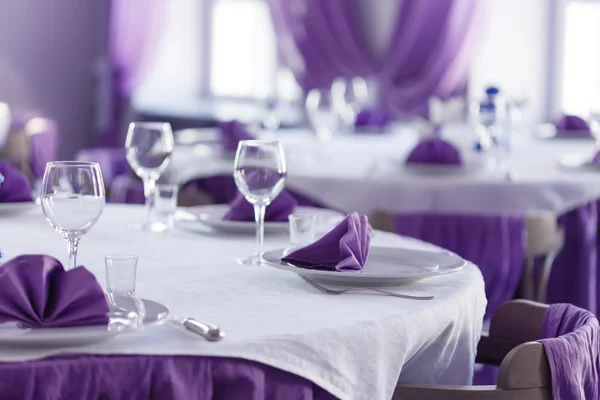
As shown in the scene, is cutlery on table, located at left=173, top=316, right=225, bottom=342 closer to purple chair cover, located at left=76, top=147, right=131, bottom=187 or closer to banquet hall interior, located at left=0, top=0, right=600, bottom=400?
banquet hall interior, located at left=0, top=0, right=600, bottom=400

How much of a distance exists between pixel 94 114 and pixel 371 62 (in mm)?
2922

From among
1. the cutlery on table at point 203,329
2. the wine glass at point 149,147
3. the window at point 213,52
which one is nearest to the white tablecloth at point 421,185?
the wine glass at point 149,147

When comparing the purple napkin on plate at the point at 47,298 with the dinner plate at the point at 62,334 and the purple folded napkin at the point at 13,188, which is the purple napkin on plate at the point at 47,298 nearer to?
the dinner plate at the point at 62,334

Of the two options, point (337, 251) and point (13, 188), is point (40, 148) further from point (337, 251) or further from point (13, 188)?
point (337, 251)

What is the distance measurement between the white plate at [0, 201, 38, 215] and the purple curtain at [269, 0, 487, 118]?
4.80 meters

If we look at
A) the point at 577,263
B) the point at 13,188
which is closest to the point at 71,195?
the point at 13,188

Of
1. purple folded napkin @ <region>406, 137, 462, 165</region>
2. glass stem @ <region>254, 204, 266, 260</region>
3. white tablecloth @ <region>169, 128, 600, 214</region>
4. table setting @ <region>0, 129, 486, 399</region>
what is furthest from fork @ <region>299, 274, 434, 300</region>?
purple folded napkin @ <region>406, 137, 462, 165</region>

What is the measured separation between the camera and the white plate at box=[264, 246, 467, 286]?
148cm

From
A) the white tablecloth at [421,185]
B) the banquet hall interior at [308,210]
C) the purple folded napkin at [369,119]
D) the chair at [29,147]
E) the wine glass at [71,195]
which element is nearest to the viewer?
the banquet hall interior at [308,210]

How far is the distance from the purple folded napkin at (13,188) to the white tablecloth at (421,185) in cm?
127

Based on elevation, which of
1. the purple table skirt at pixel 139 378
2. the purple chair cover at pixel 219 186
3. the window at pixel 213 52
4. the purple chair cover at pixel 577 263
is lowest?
the purple chair cover at pixel 577 263

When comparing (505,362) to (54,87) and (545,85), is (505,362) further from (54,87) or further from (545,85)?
(54,87)

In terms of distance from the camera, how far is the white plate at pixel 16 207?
84.9 inches

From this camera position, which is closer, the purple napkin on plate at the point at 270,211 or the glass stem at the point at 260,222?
the glass stem at the point at 260,222
